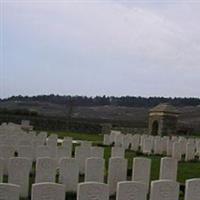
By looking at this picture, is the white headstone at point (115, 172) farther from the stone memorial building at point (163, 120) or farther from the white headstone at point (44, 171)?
the stone memorial building at point (163, 120)

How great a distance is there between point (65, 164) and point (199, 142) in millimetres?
13413

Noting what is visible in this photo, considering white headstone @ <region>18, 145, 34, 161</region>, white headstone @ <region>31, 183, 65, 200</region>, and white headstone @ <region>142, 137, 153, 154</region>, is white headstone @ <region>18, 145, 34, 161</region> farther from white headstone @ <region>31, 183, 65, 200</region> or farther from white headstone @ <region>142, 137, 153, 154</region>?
white headstone @ <region>142, 137, 153, 154</region>

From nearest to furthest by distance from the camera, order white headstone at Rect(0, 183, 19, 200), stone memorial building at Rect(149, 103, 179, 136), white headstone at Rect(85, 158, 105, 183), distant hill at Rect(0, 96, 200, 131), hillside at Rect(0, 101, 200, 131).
Result: white headstone at Rect(0, 183, 19, 200) → white headstone at Rect(85, 158, 105, 183) → stone memorial building at Rect(149, 103, 179, 136) → hillside at Rect(0, 101, 200, 131) → distant hill at Rect(0, 96, 200, 131)

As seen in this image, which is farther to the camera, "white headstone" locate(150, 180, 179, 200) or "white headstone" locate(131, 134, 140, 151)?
"white headstone" locate(131, 134, 140, 151)

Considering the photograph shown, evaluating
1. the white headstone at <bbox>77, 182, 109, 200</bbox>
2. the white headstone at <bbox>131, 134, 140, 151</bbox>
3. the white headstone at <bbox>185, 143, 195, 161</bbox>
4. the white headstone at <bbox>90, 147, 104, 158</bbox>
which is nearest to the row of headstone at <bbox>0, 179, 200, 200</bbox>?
the white headstone at <bbox>77, 182, 109, 200</bbox>

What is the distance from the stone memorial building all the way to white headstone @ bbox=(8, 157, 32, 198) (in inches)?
1007

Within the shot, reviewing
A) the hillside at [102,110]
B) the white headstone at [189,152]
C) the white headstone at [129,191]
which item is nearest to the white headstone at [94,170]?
the white headstone at [129,191]

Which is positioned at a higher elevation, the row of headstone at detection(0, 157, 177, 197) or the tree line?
the tree line

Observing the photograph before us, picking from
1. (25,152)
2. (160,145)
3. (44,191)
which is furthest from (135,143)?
(44,191)

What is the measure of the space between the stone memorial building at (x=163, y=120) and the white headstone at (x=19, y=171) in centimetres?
2557

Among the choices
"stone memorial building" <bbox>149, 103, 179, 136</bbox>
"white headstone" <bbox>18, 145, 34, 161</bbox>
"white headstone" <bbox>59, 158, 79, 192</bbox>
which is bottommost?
"white headstone" <bbox>59, 158, 79, 192</bbox>

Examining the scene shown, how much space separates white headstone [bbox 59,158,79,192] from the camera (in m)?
10.2

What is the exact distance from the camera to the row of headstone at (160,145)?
1955cm

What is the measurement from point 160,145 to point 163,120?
13.4m
